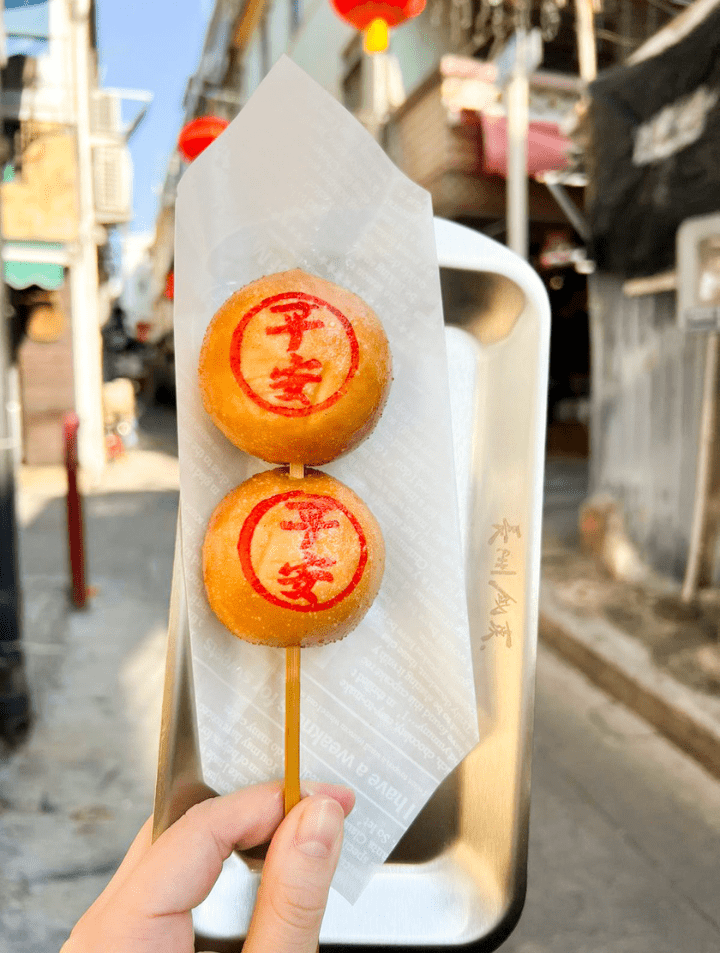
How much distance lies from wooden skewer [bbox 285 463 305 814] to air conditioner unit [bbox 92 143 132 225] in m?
11.7

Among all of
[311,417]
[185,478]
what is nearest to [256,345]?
[311,417]

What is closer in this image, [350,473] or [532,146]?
[350,473]

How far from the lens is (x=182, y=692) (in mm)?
1065

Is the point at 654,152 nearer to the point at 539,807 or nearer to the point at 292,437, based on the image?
the point at 539,807

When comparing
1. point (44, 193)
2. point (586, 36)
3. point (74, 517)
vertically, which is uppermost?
point (586, 36)

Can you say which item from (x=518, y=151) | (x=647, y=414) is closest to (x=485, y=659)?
(x=647, y=414)

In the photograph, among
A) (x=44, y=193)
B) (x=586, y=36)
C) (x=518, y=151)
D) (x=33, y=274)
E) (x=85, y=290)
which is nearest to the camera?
(x=518, y=151)

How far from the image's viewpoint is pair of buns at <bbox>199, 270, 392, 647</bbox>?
0.89 m

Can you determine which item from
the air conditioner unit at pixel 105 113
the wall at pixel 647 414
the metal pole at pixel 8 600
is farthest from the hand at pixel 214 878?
the air conditioner unit at pixel 105 113

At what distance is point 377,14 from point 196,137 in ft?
4.94

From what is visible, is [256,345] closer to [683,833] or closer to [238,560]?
[238,560]

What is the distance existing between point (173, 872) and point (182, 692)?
24 cm

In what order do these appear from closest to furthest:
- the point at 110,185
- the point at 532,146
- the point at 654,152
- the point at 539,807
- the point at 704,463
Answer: the point at 539,807 < the point at 654,152 < the point at 704,463 < the point at 532,146 < the point at 110,185

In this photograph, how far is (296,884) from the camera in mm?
Result: 909
